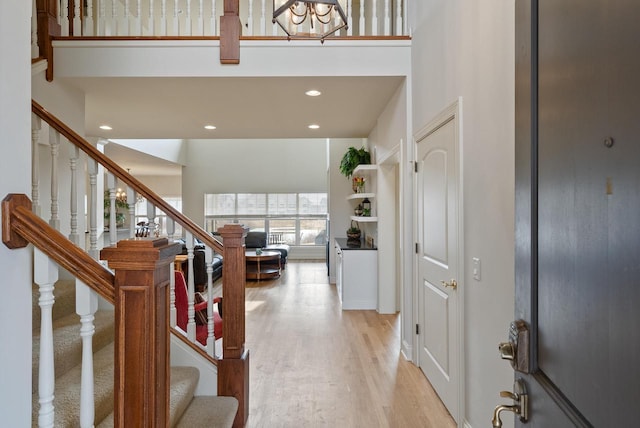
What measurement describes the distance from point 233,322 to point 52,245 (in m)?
1.41

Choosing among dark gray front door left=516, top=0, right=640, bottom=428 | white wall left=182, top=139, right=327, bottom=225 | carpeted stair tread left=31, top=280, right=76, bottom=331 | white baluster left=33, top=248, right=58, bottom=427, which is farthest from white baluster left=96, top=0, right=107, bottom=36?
white wall left=182, top=139, right=327, bottom=225

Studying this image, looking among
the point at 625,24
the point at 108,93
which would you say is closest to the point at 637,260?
the point at 625,24

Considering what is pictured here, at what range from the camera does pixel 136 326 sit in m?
1.05

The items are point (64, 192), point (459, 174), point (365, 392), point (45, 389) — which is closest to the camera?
point (45, 389)

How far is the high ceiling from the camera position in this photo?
11.8 feet

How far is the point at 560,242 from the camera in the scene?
69 centimetres

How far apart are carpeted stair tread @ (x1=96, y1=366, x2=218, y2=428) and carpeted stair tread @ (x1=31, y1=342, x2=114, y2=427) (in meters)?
0.09

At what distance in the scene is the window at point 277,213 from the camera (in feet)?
35.1

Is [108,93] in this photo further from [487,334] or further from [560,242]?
[560,242]

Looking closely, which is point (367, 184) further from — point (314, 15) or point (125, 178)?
point (125, 178)

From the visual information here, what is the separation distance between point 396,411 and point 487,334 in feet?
3.16

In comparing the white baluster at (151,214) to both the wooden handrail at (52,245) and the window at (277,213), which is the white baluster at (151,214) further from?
the window at (277,213)

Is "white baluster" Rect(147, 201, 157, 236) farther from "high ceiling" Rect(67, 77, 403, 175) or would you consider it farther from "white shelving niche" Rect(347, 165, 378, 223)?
"white shelving niche" Rect(347, 165, 378, 223)

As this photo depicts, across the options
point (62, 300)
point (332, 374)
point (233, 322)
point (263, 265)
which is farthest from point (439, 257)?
point (263, 265)
